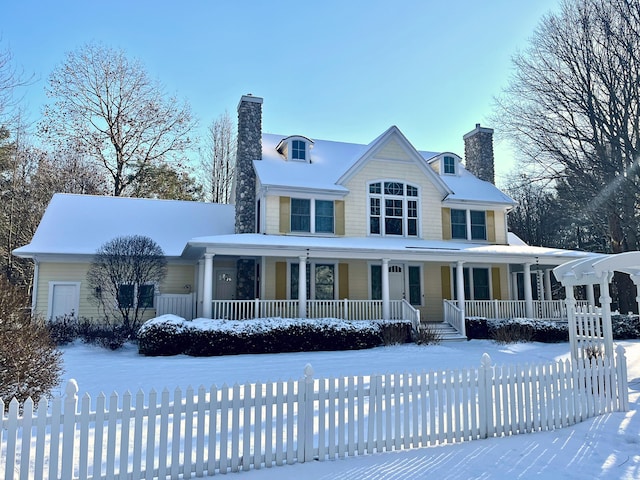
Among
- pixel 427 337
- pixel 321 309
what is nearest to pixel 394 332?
pixel 427 337

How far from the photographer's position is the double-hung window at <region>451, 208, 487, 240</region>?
1880 cm

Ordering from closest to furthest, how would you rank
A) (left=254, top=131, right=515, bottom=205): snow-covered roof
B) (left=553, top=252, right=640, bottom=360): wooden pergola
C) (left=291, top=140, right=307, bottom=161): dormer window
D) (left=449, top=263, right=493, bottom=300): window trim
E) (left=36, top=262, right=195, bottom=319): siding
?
(left=553, top=252, right=640, bottom=360): wooden pergola → (left=36, top=262, right=195, bottom=319): siding → (left=254, top=131, right=515, bottom=205): snow-covered roof → (left=449, top=263, right=493, bottom=300): window trim → (left=291, top=140, right=307, bottom=161): dormer window

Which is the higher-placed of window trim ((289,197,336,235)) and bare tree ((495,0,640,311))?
bare tree ((495,0,640,311))

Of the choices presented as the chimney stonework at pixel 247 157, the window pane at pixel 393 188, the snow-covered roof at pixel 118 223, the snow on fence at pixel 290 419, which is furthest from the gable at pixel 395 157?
→ the snow on fence at pixel 290 419

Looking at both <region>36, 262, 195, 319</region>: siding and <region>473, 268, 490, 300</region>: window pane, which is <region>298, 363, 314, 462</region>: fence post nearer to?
<region>36, 262, 195, 319</region>: siding

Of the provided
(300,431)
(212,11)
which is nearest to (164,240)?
(212,11)

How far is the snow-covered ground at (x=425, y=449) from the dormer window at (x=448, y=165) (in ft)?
37.3

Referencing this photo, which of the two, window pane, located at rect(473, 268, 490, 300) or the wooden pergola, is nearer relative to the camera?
the wooden pergola

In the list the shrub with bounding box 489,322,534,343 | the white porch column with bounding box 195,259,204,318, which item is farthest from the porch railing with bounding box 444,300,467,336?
the white porch column with bounding box 195,259,204,318

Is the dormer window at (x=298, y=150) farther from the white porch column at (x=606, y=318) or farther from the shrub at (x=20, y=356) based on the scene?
the shrub at (x=20, y=356)

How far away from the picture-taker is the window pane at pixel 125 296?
15.1 m

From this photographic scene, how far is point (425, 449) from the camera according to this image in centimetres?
500

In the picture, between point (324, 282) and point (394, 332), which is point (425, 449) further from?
point (324, 282)

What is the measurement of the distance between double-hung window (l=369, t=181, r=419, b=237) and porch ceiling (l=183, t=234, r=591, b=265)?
50 cm
